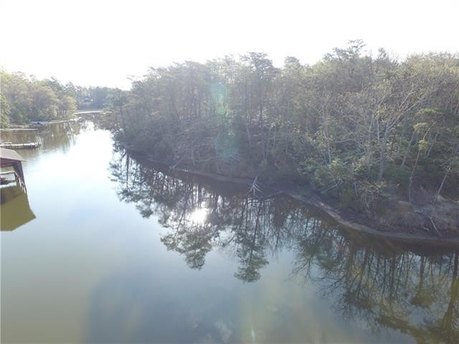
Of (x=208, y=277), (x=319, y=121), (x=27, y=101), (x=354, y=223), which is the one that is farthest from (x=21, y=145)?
(x=354, y=223)

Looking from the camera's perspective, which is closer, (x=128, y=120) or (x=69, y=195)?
(x=69, y=195)

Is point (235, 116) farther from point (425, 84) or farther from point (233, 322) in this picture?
point (233, 322)

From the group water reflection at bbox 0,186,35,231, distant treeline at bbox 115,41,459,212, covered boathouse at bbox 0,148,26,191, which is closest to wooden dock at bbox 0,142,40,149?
distant treeline at bbox 115,41,459,212

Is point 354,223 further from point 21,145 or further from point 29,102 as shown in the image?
point 29,102

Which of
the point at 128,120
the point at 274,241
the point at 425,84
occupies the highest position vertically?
the point at 425,84

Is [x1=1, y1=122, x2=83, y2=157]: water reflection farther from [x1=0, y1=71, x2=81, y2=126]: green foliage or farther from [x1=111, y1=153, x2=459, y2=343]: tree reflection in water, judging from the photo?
[x1=111, y1=153, x2=459, y2=343]: tree reflection in water

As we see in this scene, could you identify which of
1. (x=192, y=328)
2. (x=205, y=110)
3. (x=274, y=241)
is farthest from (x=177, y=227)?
(x=205, y=110)
